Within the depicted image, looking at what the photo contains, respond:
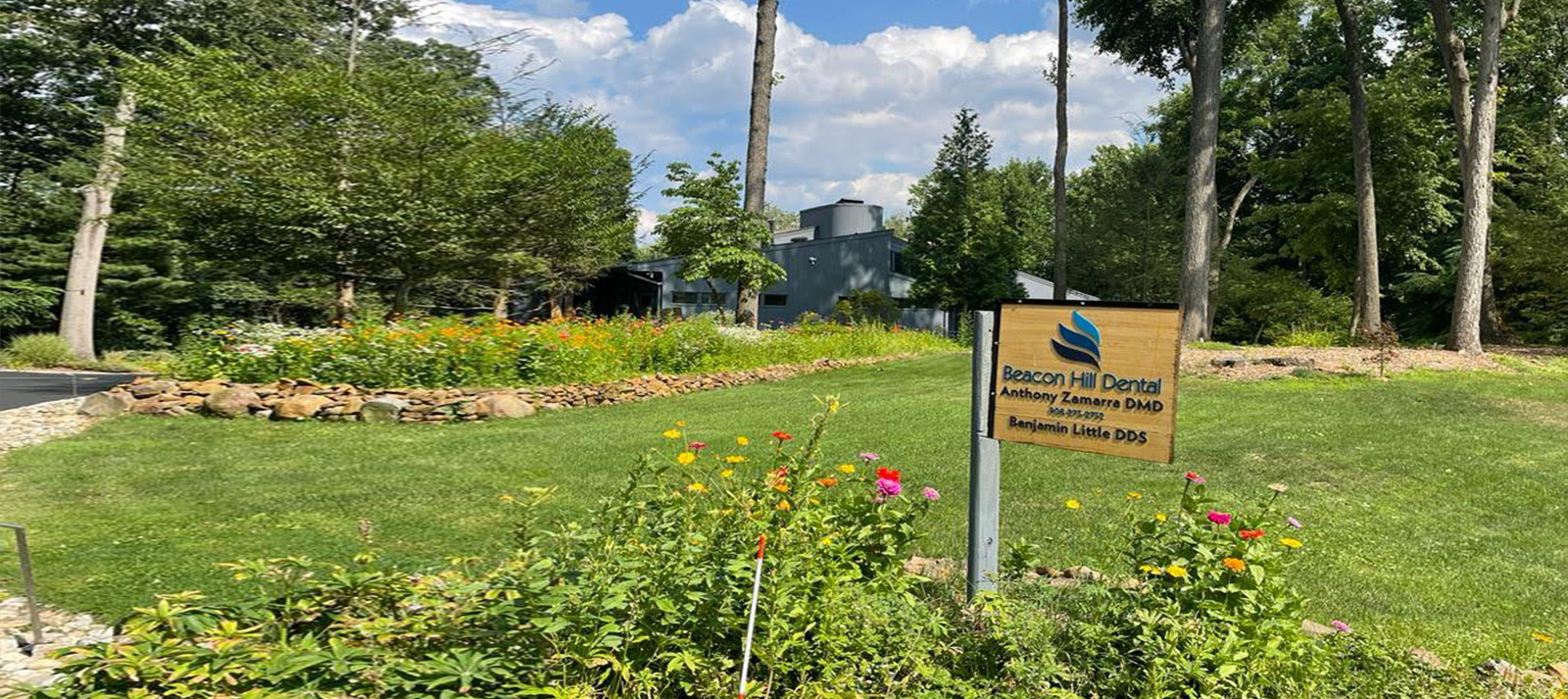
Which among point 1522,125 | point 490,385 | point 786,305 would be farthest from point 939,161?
point 490,385

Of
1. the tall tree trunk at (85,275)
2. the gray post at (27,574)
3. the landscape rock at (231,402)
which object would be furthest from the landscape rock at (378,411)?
the tall tree trunk at (85,275)

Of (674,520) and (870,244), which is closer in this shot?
(674,520)

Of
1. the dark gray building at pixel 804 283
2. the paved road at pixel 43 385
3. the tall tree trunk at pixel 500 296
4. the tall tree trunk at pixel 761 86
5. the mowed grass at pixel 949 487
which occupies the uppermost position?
the tall tree trunk at pixel 761 86

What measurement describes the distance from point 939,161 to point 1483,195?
2381 cm

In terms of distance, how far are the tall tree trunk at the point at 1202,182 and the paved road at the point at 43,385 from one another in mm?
16806

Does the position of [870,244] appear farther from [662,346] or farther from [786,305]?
[662,346]

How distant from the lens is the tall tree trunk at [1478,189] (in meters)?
12.6

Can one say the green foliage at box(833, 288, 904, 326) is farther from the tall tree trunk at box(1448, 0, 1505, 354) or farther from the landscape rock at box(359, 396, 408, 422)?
the landscape rock at box(359, 396, 408, 422)

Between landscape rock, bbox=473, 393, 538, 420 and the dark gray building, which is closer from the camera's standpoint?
landscape rock, bbox=473, 393, 538, 420

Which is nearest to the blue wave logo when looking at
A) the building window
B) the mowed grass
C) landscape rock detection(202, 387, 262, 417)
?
the mowed grass

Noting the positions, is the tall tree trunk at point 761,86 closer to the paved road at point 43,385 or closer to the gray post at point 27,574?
the paved road at point 43,385

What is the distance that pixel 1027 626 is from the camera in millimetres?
2465

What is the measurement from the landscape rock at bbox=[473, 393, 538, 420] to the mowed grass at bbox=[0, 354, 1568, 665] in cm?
30

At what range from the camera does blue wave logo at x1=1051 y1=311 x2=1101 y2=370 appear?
2.79m
